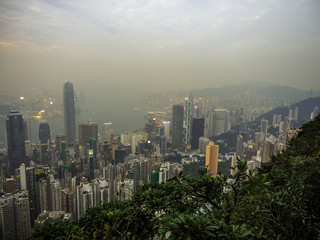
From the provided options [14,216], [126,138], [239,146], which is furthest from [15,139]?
[239,146]

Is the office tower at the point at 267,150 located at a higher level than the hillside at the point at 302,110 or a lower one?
lower

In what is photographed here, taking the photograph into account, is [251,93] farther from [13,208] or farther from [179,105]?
[13,208]

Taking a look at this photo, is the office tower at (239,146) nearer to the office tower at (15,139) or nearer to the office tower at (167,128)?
the office tower at (167,128)

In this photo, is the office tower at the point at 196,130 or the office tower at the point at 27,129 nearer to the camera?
the office tower at the point at 27,129

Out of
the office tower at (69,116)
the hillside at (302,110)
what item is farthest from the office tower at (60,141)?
the hillside at (302,110)

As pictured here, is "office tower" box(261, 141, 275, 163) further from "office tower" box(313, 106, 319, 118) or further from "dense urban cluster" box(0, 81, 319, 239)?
"office tower" box(313, 106, 319, 118)

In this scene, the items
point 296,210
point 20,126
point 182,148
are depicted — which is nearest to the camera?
point 296,210

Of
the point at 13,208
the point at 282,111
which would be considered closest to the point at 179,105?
the point at 282,111
